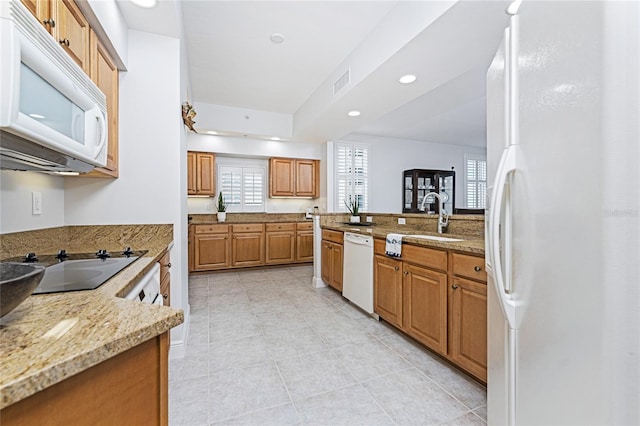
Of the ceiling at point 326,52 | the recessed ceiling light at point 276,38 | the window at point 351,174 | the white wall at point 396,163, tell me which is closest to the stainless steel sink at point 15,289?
the ceiling at point 326,52

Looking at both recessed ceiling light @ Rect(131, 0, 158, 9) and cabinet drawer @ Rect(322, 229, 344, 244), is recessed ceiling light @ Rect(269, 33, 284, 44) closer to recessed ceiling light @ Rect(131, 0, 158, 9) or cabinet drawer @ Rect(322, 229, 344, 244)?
recessed ceiling light @ Rect(131, 0, 158, 9)

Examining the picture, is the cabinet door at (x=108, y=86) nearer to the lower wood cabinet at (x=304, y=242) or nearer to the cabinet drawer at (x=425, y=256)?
the cabinet drawer at (x=425, y=256)

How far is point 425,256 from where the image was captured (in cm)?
213

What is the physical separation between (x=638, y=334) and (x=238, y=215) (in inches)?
209

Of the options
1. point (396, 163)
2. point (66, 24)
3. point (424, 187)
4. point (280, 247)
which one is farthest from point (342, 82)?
point (424, 187)

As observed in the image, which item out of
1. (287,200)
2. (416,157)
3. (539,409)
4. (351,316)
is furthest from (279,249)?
(539,409)

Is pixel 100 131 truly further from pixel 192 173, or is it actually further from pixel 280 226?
pixel 280 226

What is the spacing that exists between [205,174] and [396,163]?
3.97 meters

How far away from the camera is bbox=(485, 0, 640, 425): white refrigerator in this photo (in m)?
0.58

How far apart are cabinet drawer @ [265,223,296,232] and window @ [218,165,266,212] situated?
70cm

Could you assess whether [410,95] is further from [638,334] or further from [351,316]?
[638,334]

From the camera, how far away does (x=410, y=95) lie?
9.85ft

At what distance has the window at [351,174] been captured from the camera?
5492 millimetres

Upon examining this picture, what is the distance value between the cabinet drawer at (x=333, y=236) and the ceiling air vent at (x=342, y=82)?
5.52 feet
